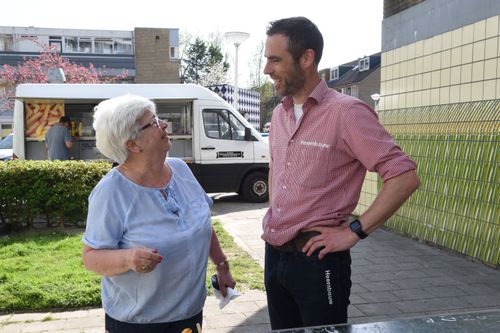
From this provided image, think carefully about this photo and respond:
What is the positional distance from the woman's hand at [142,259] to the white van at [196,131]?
880cm

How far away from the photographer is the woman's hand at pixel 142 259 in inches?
73.9

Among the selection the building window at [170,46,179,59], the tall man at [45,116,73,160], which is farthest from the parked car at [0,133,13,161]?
the building window at [170,46,179,59]

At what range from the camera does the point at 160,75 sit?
40.2m

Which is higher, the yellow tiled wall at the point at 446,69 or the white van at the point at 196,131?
the yellow tiled wall at the point at 446,69

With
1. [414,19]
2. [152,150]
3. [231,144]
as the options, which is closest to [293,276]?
[152,150]

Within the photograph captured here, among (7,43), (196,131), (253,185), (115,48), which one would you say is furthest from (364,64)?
(196,131)

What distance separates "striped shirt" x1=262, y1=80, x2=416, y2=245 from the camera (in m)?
2.07

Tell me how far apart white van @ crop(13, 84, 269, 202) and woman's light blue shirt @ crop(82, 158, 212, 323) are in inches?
335

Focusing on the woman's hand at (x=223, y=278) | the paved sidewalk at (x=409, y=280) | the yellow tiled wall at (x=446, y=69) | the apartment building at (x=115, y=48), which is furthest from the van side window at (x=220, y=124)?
the apartment building at (x=115, y=48)

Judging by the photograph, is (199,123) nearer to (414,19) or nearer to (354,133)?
(414,19)

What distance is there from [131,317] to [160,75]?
130 feet

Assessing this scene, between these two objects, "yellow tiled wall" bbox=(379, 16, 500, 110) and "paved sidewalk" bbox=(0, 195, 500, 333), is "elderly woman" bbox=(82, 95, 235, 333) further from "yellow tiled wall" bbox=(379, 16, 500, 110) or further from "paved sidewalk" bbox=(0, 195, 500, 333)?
"yellow tiled wall" bbox=(379, 16, 500, 110)

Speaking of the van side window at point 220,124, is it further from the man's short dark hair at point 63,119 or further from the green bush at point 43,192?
the green bush at point 43,192

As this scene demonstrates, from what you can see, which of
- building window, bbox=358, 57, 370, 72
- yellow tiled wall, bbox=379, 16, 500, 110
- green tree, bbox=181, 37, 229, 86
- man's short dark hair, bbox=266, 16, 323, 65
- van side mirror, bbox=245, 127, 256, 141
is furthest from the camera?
green tree, bbox=181, 37, 229, 86
